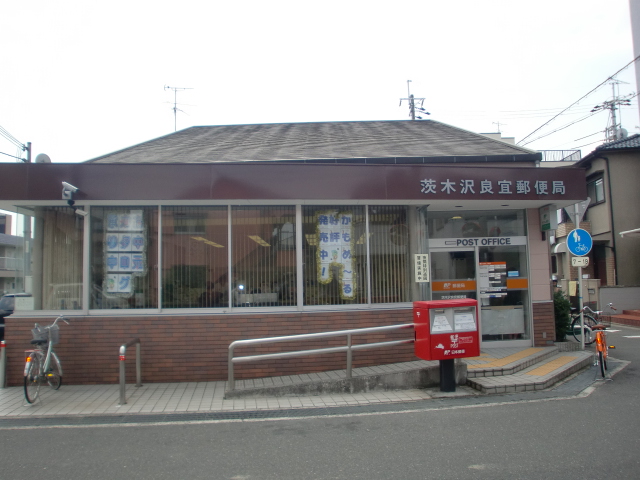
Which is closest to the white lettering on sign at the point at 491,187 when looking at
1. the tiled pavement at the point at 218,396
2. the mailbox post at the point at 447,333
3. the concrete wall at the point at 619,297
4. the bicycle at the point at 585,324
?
the mailbox post at the point at 447,333

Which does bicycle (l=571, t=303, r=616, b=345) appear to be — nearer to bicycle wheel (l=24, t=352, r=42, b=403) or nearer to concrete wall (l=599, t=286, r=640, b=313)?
concrete wall (l=599, t=286, r=640, b=313)

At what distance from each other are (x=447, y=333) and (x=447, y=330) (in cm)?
5

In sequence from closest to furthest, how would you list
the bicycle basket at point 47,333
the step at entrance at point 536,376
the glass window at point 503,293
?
the step at entrance at point 536,376
the bicycle basket at point 47,333
the glass window at point 503,293

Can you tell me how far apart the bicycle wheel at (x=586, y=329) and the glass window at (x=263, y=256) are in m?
6.54

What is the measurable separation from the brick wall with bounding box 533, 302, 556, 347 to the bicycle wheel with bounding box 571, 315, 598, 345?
3.71 ft

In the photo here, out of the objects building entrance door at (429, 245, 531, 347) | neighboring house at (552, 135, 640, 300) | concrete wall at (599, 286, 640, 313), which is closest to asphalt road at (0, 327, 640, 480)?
building entrance door at (429, 245, 531, 347)

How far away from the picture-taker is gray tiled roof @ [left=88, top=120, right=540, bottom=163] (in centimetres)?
1056

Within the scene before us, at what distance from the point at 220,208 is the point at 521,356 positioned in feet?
20.0

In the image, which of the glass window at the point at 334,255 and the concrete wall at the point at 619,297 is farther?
the concrete wall at the point at 619,297

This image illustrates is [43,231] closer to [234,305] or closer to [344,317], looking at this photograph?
[234,305]

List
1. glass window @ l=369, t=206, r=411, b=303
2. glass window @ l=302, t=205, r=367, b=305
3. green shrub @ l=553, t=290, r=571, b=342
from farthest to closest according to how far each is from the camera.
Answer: green shrub @ l=553, t=290, r=571, b=342, glass window @ l=369, t=206, r=411, b=303, glass window @ l=302, t=205, r=367, b=305

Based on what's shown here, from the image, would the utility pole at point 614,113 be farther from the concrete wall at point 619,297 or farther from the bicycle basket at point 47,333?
the bicycle basket at point 47,333

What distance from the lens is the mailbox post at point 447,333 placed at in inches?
300

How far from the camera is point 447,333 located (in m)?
7.66
